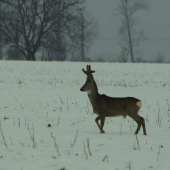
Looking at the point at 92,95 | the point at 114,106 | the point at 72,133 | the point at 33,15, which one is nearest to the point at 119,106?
the point at 114,106

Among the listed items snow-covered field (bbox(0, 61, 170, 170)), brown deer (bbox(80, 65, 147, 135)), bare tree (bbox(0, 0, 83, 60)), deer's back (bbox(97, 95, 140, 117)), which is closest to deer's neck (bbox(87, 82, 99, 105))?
brown deer (bbox(80, 65, 147, 135))

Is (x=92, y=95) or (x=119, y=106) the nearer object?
(x=119, y=106)

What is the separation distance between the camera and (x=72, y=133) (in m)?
6.65

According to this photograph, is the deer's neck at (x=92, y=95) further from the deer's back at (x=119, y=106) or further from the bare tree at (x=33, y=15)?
the bare tree at (x=33, y=15)

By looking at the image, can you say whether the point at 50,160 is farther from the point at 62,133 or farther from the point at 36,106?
the point at 36,106

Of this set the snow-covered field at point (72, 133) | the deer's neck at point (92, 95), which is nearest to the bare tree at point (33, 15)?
the snow-covered field at point (72, 133)

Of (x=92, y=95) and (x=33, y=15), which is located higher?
(x=33, y=15)

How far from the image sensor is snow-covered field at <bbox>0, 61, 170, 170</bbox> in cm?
470

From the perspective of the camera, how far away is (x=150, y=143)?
226 inches

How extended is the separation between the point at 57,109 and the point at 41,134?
3.65 meters

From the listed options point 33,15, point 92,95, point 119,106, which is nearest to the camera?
point 119,106

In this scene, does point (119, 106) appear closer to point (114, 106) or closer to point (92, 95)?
point (114, 106)

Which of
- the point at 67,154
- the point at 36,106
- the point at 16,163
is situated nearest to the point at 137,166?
the point at 67,154

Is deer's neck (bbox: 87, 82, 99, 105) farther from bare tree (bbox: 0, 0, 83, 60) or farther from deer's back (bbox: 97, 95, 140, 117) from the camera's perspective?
bare tree (bbox: 0, 0, 83, 60)
